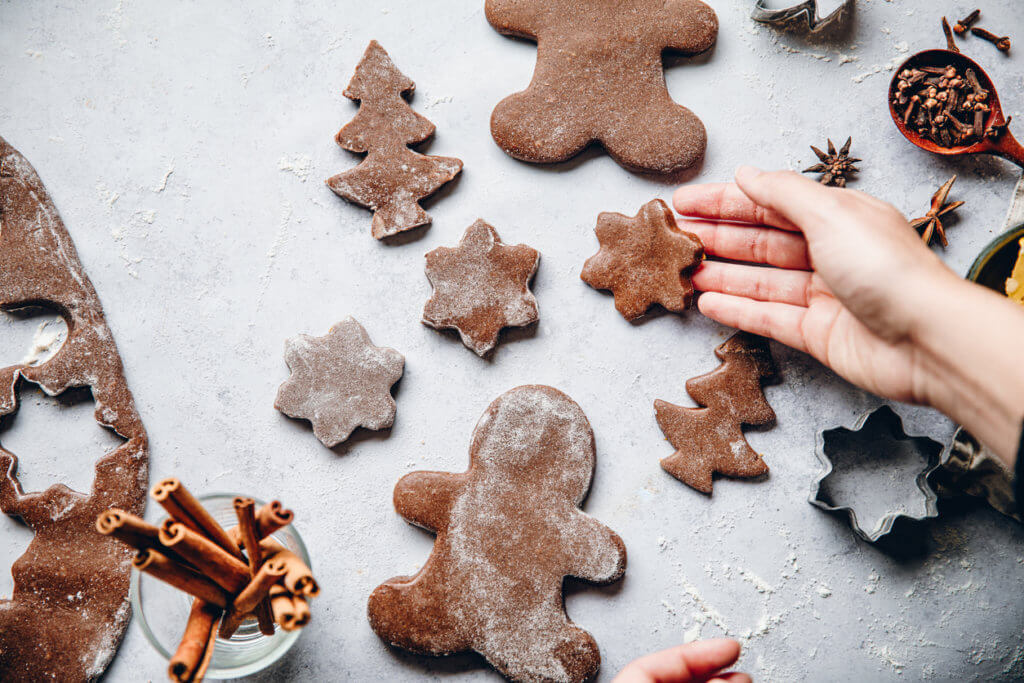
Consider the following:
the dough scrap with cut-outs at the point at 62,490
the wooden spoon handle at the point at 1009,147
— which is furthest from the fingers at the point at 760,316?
the dough scrap with cut-outs at the point at 62,490

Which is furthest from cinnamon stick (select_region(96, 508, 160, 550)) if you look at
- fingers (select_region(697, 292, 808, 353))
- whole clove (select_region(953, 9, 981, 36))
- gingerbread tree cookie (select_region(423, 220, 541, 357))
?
whole clove (select_region(953, 9, 981, 36))

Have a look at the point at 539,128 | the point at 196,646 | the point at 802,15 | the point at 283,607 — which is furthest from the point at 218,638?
the point at 802,15

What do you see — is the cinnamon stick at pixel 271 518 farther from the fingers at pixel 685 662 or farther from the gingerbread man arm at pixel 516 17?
the gingerbread man arm at pixel 516 17

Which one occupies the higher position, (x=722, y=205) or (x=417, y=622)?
(x=722, y=205)

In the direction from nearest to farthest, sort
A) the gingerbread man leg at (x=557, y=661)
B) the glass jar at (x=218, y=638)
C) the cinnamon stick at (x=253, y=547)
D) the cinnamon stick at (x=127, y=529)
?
1. the cinnamon stick at (x=127, y=529)
2. the cinnamon stick at (x=253, y=547)
3. the glass jar at (x=218, y=638)
4. the gingerbread man leg at (x=557, y=661)

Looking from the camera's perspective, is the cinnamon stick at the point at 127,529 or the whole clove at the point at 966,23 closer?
the cinnamon stick at the point at 127,529

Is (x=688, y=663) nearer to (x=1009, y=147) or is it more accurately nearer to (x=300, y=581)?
(x=300, y=581)
